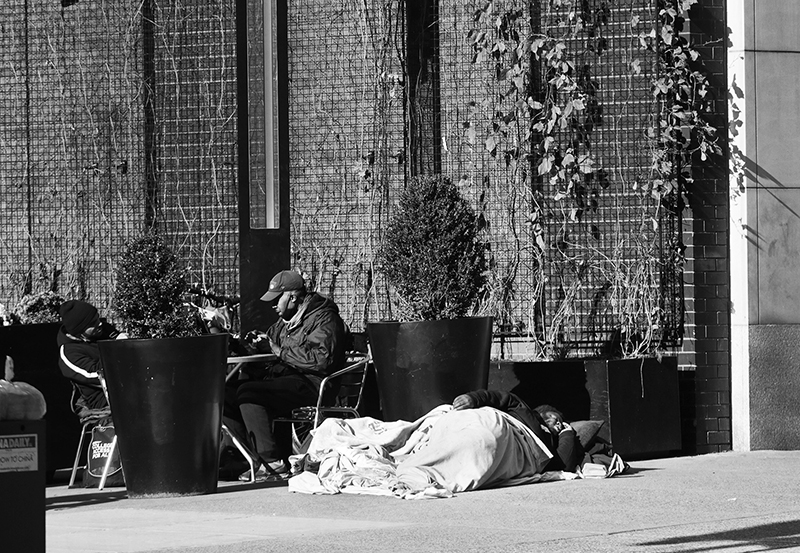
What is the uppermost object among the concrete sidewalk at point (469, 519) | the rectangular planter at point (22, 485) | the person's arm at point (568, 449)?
the rectangular planter at point (22, 485)

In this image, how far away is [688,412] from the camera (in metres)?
10.5

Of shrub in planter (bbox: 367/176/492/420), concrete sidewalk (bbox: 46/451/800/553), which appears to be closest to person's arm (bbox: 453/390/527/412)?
shrub in planter (bbox: 367/176/492/420)

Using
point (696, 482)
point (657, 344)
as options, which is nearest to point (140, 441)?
point (696, 482)

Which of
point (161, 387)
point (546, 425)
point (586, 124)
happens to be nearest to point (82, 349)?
point (161, 387)

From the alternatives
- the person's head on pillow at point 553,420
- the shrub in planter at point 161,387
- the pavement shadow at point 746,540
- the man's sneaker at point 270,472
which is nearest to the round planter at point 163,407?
the shrub in planter at point 161,387

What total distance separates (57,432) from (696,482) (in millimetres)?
4561

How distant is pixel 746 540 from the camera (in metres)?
6.16

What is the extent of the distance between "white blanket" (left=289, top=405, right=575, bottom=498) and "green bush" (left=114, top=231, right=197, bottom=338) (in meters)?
1.20

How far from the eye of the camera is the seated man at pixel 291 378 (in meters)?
9.55

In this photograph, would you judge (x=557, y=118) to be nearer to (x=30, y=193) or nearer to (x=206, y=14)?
(x=206, y=14)

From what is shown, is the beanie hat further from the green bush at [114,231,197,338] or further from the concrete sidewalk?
the concrete sidewalk

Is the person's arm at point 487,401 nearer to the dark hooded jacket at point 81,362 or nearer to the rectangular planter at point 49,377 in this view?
the dark hooded jacket at point 81,362

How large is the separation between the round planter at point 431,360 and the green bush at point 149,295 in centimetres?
149

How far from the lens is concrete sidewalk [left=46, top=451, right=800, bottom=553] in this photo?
20.1 feet
